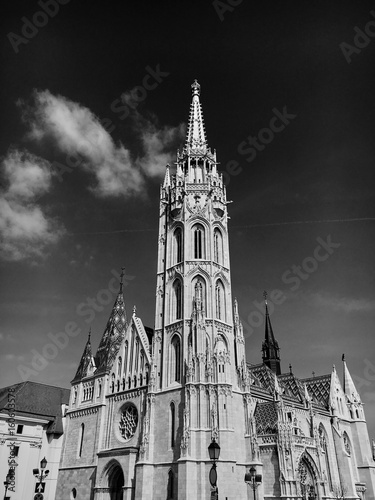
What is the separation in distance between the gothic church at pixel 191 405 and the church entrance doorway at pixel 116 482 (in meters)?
0.12

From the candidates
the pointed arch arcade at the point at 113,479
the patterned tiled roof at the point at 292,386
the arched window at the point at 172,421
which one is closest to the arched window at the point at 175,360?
the arched window at the point at 172,421

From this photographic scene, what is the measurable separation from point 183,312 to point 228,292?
575 cm

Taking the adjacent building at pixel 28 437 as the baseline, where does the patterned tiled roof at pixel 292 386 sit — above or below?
above

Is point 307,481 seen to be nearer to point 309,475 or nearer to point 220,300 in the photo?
point 309,475

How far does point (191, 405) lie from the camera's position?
111ft

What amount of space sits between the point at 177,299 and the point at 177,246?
6.19 meters

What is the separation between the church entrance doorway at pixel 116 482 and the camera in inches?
1455

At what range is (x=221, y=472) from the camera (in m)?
31.7

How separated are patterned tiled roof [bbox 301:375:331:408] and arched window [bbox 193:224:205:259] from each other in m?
26.4

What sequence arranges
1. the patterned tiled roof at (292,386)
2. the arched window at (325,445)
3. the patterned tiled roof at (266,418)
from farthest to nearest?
the patterned tiled roof at (292,386) < the arched window at (325,445) < the patterned tiled roof at (266,418)

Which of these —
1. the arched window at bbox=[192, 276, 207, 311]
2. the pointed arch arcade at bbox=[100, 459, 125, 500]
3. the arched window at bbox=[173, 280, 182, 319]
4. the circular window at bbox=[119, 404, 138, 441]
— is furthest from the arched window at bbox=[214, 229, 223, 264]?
the pointed arch arcade at bbox=[100, 459, 125, 500]

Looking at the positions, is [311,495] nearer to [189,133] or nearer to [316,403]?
[316,403]

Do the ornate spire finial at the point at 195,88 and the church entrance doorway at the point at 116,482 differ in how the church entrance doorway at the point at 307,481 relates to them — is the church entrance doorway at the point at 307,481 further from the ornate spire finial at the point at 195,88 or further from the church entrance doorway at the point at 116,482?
the ornate spire finial at the point at 195,88

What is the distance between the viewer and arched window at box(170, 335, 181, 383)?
122 feet
